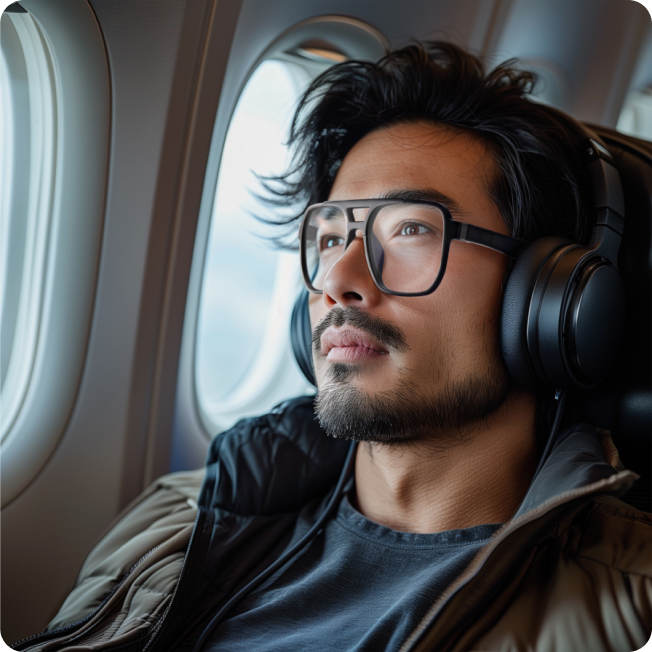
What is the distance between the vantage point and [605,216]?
1125 millimetres

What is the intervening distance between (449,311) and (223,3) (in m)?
1.04

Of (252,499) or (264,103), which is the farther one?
(264,103)

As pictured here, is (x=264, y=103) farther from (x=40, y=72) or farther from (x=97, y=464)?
(x=97, y=464)

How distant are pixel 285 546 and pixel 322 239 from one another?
0.84 meters

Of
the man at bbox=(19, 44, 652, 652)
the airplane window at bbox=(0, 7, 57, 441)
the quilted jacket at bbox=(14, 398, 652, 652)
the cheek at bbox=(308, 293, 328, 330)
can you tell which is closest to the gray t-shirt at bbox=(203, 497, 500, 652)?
the man at bbox=(19, 44, 652, 652)

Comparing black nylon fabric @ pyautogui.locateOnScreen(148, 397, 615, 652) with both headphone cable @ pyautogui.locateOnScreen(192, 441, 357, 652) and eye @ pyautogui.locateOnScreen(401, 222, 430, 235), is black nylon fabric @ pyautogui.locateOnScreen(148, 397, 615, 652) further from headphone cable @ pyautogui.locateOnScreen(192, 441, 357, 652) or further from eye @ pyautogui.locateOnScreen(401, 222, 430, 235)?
eye @ pyautogui.locateOnScreen(401, 222, 430, 235)

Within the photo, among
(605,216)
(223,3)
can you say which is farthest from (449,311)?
(223,3)

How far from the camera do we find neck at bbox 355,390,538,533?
1.22 metres

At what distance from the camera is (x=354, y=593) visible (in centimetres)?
114

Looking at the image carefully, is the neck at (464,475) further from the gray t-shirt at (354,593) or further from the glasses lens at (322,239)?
the glasses lens at (322,239)

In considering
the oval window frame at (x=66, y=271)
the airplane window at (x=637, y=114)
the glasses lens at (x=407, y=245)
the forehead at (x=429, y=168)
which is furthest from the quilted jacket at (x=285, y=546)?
the airplane window at (x=637, y=114)

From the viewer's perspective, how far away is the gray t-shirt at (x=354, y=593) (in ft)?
3.37

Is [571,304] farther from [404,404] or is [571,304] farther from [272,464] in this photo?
[272,464]

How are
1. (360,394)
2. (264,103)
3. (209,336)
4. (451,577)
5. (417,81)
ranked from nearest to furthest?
(451,577), (360,394), (417,81), (264,103), (209,336)
